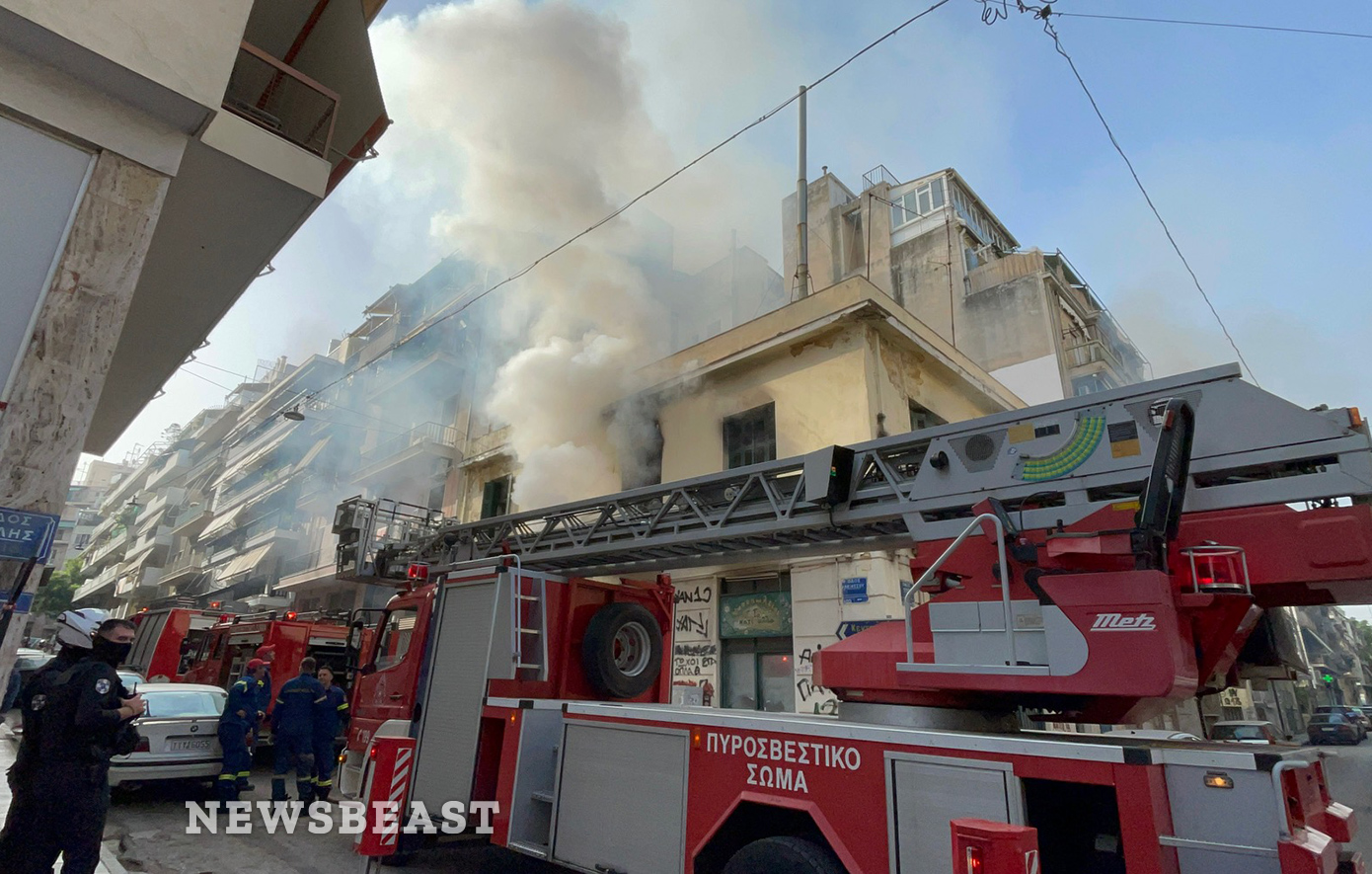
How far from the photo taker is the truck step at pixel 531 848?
4805 millimetres

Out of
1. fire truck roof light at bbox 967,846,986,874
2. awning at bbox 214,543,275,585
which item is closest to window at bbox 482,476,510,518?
fire truck roof light at bbox 967,846,986,874

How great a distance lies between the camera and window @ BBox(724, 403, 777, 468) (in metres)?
12.8

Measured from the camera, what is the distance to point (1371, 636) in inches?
3369

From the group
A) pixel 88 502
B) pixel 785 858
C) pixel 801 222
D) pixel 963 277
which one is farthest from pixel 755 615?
pixel 88 502

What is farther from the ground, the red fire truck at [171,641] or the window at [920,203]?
the window at [920,203]

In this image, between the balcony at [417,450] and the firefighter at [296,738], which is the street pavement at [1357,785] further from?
the balcony at [417,450]

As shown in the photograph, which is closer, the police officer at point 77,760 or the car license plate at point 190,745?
the police officer at point 77,760

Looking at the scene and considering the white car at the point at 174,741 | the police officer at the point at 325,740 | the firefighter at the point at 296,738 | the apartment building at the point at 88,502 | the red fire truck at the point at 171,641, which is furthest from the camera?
the apartment building at the point at 88,502

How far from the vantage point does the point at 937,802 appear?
307 centimetres

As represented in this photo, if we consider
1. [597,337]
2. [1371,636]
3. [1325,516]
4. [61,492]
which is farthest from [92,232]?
[1371,636]

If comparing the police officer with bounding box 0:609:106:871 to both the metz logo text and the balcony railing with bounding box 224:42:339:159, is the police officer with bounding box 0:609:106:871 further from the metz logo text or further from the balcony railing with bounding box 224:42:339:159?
the metz logo text

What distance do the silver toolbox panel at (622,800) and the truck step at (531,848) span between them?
0.67 ft

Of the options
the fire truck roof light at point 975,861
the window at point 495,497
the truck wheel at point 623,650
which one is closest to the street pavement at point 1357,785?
the fire truck roof light at point 975,861

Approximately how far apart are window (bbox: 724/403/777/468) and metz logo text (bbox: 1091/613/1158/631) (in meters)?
9.46
